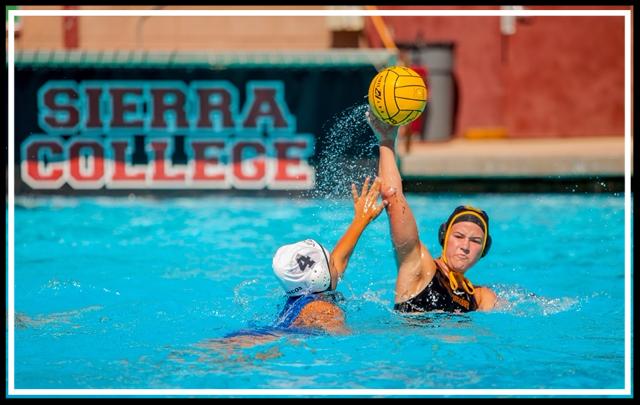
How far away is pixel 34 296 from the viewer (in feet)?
26.1

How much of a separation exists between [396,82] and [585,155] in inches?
253

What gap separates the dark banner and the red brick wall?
14.0ft

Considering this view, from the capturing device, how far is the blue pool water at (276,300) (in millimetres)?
5875

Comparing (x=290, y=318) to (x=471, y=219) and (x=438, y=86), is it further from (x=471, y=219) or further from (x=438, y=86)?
(x=438, y=86)

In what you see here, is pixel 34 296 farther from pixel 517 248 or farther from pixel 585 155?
pixel 585 155

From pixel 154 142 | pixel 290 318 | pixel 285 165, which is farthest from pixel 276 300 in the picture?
pixel 154 142

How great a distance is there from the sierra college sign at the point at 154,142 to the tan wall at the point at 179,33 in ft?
11.9

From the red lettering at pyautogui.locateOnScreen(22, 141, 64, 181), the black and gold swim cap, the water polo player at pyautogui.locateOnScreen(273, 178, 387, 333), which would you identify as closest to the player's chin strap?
the black and gold swim cap

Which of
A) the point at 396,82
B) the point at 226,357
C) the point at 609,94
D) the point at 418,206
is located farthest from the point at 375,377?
the point at 609,94

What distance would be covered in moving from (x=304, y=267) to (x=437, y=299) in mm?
829

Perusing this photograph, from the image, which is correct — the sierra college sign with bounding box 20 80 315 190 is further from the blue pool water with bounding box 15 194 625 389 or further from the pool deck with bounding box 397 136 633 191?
the pool deck with bounding box 397 136 633 191

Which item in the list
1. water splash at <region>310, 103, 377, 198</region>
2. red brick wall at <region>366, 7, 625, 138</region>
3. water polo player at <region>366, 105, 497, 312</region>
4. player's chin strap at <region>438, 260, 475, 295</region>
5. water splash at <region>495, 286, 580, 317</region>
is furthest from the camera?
red brick wall at <region>366, 7, 625, 138</region>

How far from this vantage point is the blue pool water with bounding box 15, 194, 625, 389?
588cm

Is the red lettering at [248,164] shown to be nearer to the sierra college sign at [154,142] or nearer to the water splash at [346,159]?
the sierra college sign at [154,142]
